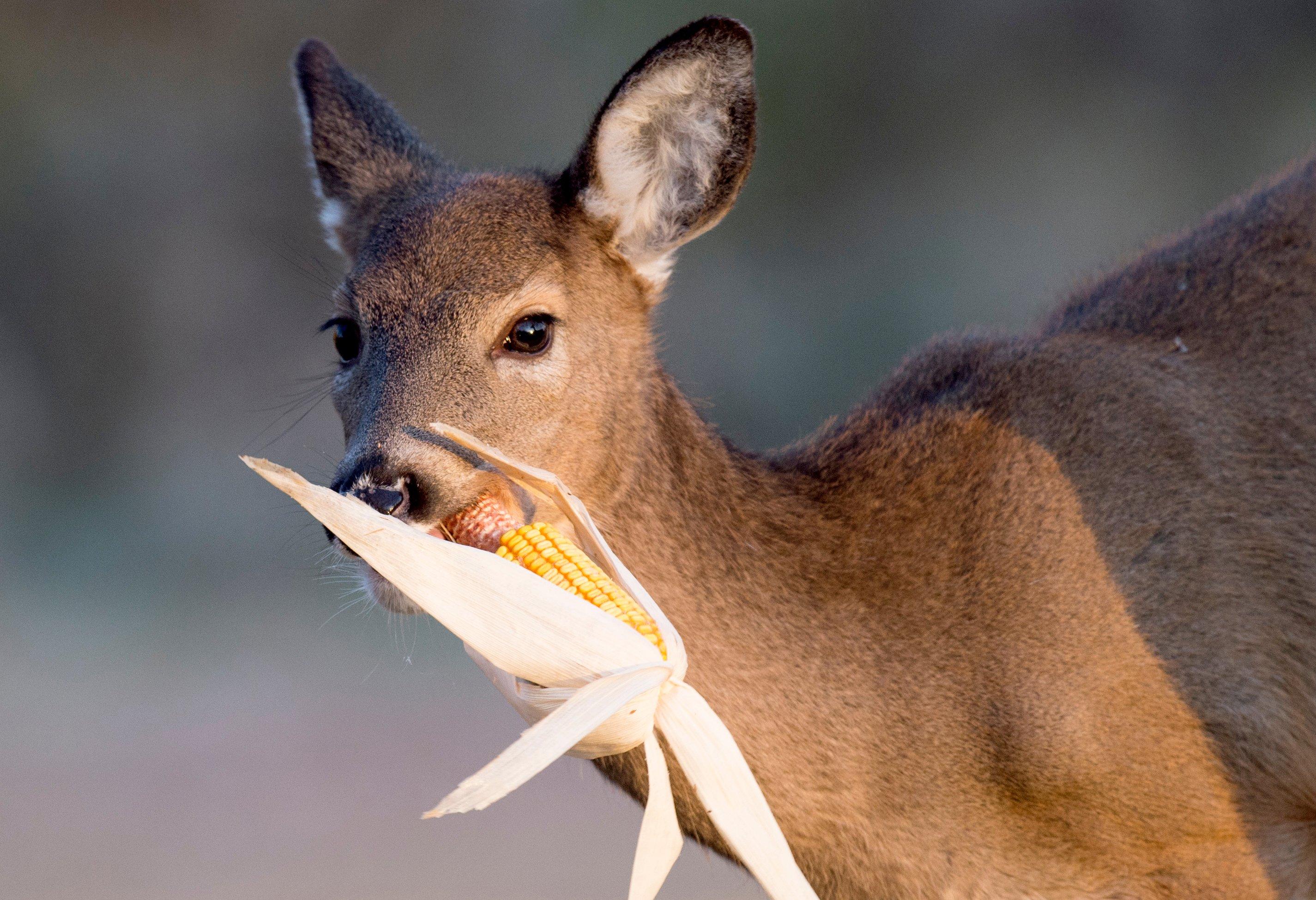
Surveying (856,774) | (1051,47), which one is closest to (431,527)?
(856,774)

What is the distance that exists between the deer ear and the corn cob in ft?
3.13

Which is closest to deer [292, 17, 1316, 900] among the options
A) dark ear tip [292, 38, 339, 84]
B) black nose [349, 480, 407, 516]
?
black nose [349, 480, 407, 516]

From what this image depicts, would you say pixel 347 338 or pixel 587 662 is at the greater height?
pixel 347 338

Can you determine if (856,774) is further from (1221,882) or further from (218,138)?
(218,138)

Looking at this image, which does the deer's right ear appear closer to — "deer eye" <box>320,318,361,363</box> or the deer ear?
"deer eye" <box>320,318,361,363</box>

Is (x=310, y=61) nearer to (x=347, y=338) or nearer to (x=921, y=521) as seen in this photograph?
(x=347, y=338)

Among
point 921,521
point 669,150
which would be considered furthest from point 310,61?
point 921,521

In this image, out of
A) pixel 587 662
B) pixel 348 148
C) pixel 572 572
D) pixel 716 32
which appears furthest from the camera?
pixel 348 148

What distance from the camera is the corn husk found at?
101 inches

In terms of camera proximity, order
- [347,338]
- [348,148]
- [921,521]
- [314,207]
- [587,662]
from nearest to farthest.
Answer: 1. [587,662]
2. [921,521]
3. [347,338]
4. [348,148]
5. [314,207]

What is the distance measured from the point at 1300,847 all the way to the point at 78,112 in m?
9.71

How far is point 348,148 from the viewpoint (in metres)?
3.95

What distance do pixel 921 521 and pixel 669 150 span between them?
1.15 meters

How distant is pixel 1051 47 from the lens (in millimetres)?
10766
